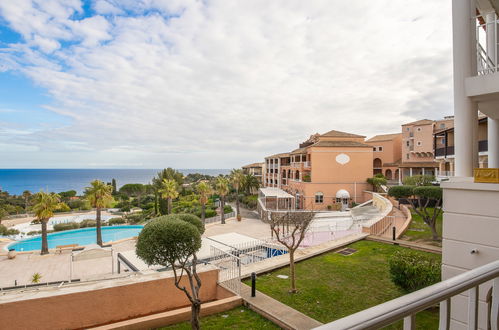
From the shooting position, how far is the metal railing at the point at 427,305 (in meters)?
1.02

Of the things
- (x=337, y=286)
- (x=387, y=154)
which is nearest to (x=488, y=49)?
(x=337, y=286)

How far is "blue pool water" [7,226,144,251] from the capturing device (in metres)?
28.5

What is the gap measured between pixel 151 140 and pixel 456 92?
12621cm

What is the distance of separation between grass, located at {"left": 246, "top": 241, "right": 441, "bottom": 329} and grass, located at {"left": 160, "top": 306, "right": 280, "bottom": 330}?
44.5 inches

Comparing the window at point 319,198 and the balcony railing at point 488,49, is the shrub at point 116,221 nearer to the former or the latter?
the window at point 319,198

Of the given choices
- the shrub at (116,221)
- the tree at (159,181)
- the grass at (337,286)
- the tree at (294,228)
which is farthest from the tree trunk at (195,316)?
the shrub at (116,221)

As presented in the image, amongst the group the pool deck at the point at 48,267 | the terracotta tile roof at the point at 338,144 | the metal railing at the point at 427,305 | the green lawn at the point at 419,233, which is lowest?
the pool deck at the point at 48,267

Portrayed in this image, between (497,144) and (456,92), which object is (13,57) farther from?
(497,144)

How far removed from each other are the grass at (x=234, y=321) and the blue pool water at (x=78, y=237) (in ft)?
88.7

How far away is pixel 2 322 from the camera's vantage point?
761cm

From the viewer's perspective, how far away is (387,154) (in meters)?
53.4

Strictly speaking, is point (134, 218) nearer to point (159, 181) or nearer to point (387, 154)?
point (159, 181)

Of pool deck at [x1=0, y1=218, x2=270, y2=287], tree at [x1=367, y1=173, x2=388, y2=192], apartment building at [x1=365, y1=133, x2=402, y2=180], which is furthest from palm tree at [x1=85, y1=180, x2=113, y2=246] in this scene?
apartment building at [x1=365, y1=133, x2=402, y2=180]

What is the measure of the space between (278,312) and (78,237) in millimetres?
32458
